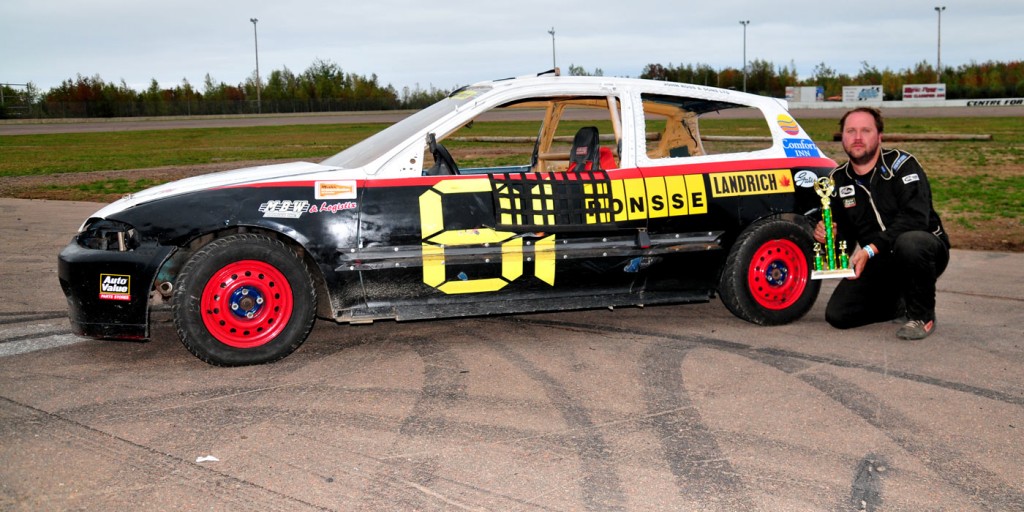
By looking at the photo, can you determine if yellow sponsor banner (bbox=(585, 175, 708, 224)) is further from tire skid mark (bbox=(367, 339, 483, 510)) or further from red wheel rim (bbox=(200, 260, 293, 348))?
red wheel rim (bbox=(200, 260, 293, 348))

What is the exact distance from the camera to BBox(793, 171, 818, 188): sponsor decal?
6605 mm

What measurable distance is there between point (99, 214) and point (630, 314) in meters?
3.56

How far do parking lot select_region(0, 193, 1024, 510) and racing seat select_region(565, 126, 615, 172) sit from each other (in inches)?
42.6

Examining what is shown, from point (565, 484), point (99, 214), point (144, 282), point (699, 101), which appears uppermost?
point (699, 101)

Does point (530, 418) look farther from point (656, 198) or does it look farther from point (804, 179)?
point (804, 179)

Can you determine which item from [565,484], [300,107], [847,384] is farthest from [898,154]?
[300,107]

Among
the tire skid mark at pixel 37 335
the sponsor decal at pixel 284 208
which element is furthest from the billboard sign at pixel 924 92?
the tire skid mark at pixel 37 335

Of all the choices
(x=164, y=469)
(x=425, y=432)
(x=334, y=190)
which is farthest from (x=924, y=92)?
(x=164, y=469)

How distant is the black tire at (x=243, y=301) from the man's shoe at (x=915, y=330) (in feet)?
12.1

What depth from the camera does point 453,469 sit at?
3994mm

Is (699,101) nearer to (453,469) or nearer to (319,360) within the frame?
(319,360)

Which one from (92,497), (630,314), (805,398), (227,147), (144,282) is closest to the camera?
(92,497)

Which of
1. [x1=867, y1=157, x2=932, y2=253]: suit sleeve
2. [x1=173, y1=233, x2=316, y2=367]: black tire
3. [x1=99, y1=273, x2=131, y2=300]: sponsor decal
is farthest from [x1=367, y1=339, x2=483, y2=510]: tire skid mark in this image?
[x1=867, y1=157, x2=932, y2=253]: suit sleeve

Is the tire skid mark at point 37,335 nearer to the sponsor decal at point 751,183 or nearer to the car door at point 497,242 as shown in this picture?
the car door at point 497,242
